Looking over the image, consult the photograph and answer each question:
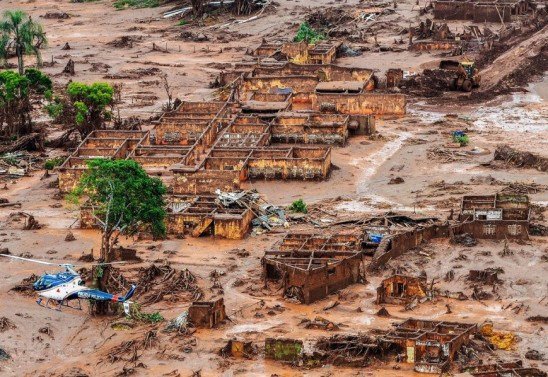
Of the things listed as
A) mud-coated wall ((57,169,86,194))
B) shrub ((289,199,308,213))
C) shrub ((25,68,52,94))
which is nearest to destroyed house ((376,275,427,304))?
shrub ((289,199,308,213))

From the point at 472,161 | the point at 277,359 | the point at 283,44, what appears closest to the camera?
the point at 277,359

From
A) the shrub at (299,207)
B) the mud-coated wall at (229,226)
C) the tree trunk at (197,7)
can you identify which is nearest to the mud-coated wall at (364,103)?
the shrub at (299,207)

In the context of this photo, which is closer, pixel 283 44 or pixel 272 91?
pixel 272 91

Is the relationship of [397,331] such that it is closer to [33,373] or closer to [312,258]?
[312,258]

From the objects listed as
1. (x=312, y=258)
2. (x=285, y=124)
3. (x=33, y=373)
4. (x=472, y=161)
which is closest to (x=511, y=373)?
(x=312, y=258)

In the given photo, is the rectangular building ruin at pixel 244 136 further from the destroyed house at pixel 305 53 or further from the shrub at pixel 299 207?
the destroyed house at pixel 305 53

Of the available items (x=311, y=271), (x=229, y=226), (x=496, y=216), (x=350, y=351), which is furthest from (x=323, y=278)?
(x=496, y=216)
